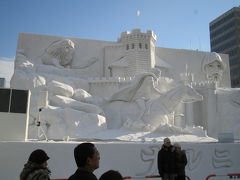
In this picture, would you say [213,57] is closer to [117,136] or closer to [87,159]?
[117,136]

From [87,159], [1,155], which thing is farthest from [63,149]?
[87,159]

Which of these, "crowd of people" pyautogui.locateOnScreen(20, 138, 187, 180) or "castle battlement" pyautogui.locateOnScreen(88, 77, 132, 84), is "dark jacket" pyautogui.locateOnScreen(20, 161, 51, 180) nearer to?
"crowd of people" pyautogui.locateOnScreen(20, 138, 187, 180)

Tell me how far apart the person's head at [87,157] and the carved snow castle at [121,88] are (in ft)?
30.8

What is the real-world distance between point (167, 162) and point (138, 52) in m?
19.5

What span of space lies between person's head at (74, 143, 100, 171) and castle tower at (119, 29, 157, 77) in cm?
2158

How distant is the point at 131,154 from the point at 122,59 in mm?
18144

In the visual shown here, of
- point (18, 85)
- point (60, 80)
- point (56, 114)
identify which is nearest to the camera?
point (56, 114)

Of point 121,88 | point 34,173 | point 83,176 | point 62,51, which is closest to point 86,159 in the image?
point 83,176

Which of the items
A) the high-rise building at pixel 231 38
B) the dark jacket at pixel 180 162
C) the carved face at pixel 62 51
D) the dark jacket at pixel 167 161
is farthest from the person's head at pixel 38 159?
the high-rise building at pixel 231 38

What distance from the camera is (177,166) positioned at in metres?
5.53

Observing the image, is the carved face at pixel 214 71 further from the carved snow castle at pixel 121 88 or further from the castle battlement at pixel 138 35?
the castle battlement at pixel 138 35

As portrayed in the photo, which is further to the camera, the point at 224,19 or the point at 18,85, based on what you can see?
the point at 224,19

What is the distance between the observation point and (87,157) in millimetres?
2398

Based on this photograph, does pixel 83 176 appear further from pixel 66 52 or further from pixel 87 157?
pixel 66 52
